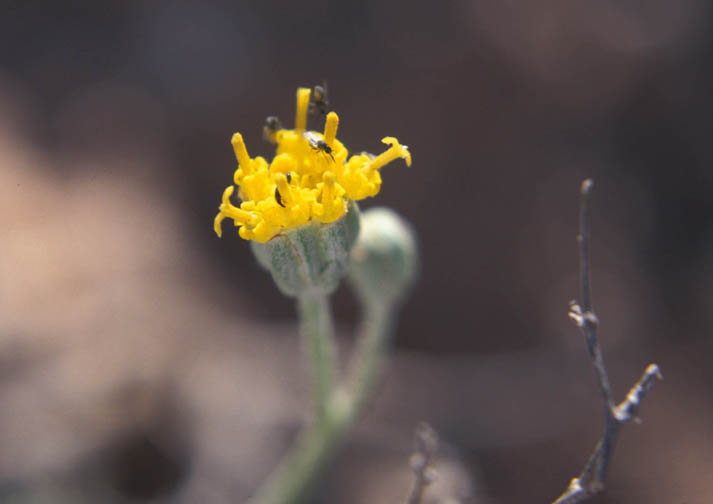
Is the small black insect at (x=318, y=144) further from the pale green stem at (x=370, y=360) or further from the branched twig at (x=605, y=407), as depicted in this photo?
the pale green stem at (x=370, y=360)

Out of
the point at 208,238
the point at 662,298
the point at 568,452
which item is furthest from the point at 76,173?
the point at 662,298

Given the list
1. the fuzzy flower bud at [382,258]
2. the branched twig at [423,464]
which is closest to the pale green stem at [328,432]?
the fuzzy flower bud at [382,258]

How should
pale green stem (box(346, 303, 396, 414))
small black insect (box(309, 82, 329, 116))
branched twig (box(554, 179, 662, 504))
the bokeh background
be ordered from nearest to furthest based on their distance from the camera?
branched twig (box(554, 179, 662, 504)), small black insect (box(309, 82, 329, 116)), pale green stem (box(346, 303, 396, 414)), the bokeh background

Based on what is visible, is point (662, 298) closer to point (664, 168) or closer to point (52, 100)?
point (664, 168)

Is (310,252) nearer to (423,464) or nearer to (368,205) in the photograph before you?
(423,464)

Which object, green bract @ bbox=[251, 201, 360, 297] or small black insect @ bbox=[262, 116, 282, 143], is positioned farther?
small black insect @ bbox=[262, 116, 282, 143]

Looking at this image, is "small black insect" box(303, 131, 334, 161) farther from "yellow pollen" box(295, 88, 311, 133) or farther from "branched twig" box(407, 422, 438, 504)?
"branched twig" box(407, 422, 438, 504)

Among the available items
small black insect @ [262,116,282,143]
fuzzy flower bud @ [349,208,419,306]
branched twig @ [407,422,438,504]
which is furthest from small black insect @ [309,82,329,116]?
branched twig @ [407,422,438,504]

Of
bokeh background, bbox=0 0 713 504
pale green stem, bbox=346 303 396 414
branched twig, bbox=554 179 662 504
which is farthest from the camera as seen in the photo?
bokeh background, bbox=0 0 713 504
